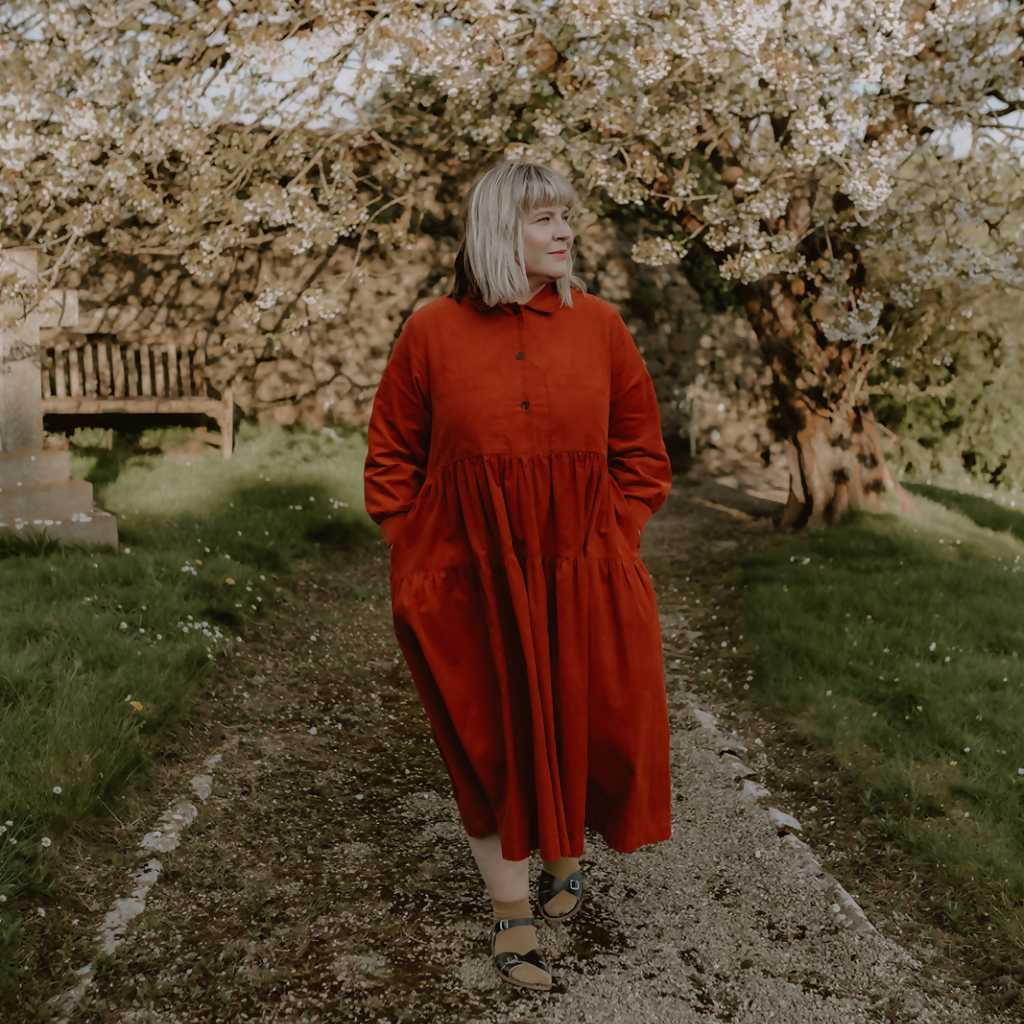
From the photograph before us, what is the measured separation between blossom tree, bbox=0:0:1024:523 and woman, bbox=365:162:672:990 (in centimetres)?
286

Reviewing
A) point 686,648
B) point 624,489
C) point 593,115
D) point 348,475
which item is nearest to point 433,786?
point 624,489

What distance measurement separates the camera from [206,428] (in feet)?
30.6

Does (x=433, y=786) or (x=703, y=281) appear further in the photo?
(x=703, y=281)

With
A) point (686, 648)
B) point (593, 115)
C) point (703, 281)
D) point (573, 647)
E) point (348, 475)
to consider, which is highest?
point (593, 115)

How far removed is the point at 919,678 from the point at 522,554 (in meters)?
2.70

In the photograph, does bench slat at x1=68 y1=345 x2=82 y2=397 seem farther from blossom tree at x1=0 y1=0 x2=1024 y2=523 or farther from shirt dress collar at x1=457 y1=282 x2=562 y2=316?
shirt dress collar at x1=457 y1=282 x2=562 y2=316

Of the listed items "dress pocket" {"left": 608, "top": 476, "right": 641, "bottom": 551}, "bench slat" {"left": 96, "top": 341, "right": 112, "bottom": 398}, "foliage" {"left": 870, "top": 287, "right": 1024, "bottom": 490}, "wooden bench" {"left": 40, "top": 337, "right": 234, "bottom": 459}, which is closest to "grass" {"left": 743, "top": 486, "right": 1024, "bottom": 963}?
"dress pocket" {"left": 608, "top": 476, "right": 641, "bottom": 551}

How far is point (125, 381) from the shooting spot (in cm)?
904

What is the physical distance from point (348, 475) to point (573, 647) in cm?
583

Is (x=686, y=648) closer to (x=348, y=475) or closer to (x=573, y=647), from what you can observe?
(x=573, y=647)

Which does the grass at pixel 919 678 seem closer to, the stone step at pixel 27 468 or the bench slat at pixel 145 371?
the stone step at pixel 27 468

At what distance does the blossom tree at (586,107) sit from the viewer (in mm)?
4809

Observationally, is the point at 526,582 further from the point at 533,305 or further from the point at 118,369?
the point at 118,369

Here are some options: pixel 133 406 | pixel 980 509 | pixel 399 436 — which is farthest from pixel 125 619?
pixel 980 509
